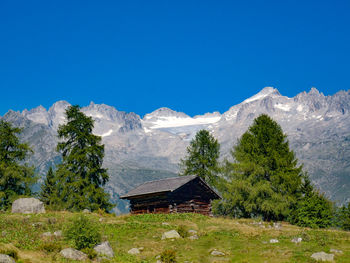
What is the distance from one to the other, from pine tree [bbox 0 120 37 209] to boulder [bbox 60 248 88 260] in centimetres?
2807

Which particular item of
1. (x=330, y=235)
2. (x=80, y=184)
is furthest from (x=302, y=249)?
(x=80, y=184)

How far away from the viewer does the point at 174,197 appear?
45812 mm

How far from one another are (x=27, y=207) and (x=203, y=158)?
30673mm

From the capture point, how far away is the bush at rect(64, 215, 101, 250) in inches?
890

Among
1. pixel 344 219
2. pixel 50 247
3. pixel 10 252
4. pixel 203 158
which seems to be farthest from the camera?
pixel 203 158

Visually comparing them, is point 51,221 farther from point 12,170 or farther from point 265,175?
point 265,175

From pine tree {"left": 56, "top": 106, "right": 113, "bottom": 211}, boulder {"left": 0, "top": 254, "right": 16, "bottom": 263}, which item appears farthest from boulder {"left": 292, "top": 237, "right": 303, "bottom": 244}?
pine tree {"left": 56, "top": 106, "right": 113, "bottom": 211}

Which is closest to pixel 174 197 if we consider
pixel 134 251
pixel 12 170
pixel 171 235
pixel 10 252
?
pixel 171 235

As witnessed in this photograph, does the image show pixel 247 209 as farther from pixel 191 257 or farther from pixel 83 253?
pixel 83 253

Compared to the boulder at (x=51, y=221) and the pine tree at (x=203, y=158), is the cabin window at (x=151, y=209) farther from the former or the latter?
the boulder at (x=51, y=221)

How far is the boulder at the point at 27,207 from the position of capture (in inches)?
1449

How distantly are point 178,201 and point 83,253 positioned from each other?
25.9m

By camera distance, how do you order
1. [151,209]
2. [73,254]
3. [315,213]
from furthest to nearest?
[151,209] < [315,213] < [73,254]

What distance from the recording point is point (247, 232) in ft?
99.8
